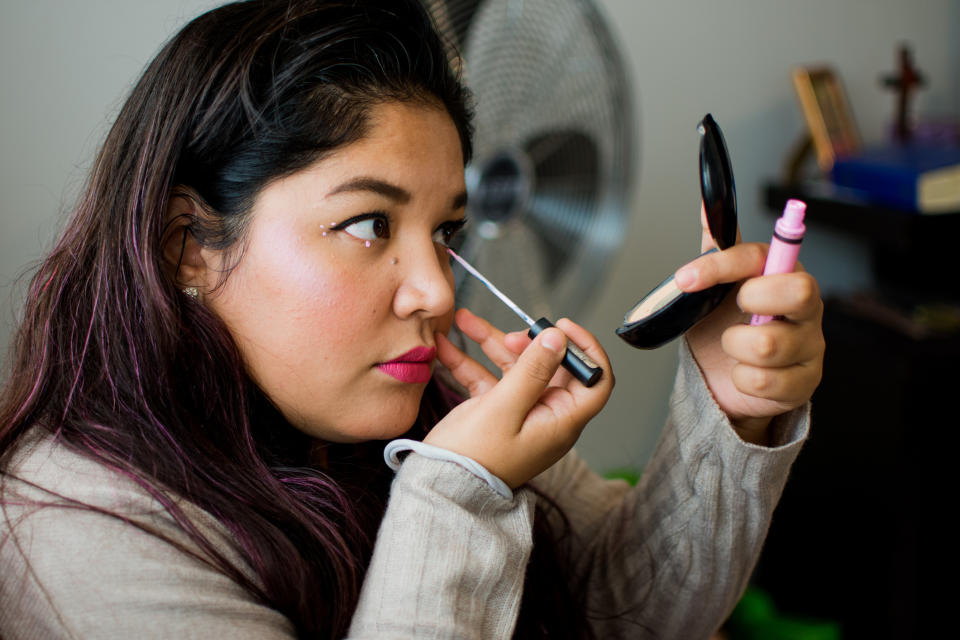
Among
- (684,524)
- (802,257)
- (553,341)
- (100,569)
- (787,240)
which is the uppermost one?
(787,240)

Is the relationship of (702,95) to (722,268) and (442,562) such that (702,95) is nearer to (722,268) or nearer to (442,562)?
(722,268)

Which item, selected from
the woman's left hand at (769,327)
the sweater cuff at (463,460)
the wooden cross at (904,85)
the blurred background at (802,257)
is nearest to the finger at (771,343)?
the woman's left hand at (769,327)

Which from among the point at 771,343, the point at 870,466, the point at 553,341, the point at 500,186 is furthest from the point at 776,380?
the point at 870,466

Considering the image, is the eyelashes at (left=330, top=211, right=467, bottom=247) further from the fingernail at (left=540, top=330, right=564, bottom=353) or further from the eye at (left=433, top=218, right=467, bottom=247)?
the fingernail at (left=540, top=330, right=564, bottom=353)

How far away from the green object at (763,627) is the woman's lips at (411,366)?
1098mm

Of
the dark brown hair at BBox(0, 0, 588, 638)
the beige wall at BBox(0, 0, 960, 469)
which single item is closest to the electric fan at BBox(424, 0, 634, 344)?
the beige wall at BBox(0, 0, 960, 469)

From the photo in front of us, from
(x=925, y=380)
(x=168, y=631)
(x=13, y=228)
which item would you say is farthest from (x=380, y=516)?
(x=925, y=380)

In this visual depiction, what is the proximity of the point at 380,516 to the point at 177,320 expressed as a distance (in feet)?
0.90

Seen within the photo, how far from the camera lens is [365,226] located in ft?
2.35

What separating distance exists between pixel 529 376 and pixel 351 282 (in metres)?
0.18

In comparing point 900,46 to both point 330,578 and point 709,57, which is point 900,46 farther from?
point 330,578

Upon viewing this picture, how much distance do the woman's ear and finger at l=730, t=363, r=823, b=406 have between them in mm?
487

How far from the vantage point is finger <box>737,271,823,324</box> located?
0.63m

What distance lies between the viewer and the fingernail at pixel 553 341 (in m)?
0.69
